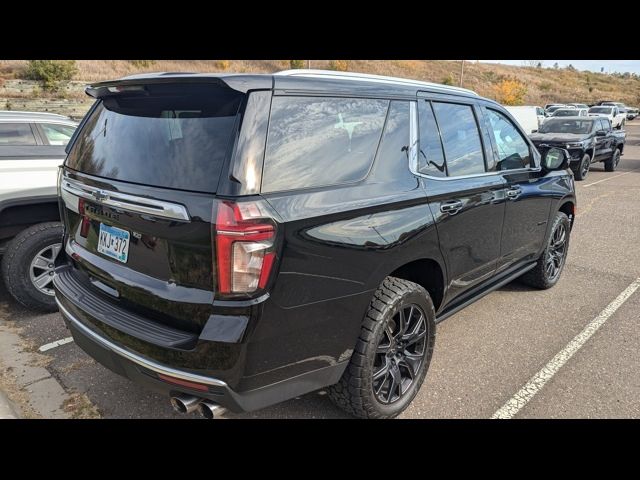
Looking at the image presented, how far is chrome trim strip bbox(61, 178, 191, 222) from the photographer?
6.26ft

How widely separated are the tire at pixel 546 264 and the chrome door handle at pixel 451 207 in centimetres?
183

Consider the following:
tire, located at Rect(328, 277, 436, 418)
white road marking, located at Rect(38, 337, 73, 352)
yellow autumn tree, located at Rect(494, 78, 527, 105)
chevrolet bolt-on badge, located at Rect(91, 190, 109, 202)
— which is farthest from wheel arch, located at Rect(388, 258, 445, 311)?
yellow autumn tree, located at Rect(494, 78, 527, 105)

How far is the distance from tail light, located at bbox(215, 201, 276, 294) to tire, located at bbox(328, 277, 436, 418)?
778 millimetres

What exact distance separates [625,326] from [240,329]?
354 centimetres

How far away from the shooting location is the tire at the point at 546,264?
440cm

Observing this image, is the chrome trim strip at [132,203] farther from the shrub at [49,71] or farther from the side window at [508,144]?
the shrub at [49,71]

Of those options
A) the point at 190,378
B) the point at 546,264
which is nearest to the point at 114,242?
the point at 190,378

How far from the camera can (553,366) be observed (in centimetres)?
326

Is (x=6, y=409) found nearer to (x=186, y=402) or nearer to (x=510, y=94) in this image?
(x=186, y=402)

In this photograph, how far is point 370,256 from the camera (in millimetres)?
2297

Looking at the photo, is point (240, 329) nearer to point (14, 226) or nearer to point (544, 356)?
point (544, 356)

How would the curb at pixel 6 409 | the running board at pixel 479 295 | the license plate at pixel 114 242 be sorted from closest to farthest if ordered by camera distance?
the license plate at pixel 114 242 < the curb at pixel 6 409 < the running board at pixel 479 295

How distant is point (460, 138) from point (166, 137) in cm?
198

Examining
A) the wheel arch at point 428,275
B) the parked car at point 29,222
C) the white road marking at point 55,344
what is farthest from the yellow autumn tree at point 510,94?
the white road marking at point 55,344
